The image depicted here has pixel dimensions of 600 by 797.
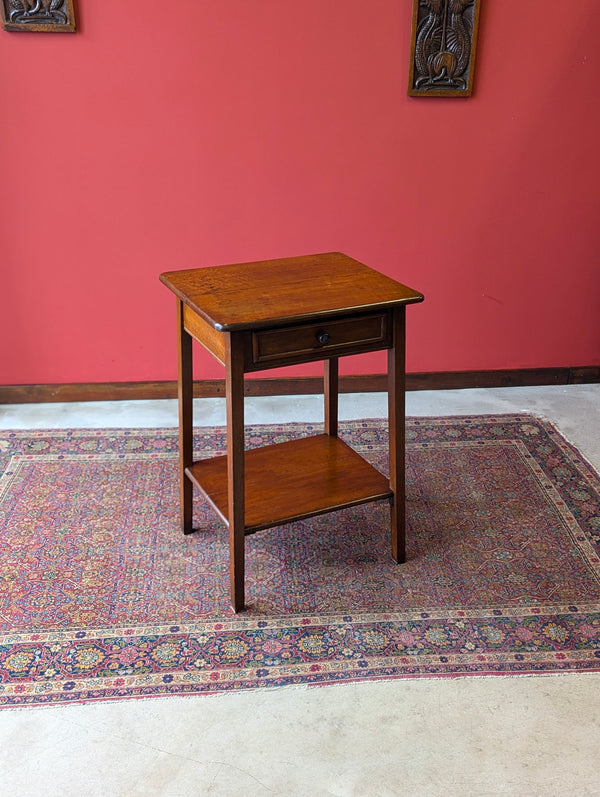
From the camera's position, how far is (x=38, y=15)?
10.9 ft

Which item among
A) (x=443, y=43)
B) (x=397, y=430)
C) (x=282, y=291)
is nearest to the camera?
(x=282, y=291)

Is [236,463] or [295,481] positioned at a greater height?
[236,463]

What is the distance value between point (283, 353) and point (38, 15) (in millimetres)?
1969

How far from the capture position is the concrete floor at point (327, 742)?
193 cm

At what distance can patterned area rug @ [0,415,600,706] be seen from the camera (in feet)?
7.54

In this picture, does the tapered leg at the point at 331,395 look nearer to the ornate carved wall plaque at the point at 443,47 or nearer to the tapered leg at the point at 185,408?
the tapered leg at the point at 185,408

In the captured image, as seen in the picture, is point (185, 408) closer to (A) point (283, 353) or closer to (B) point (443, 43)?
(A) point (283, 353)

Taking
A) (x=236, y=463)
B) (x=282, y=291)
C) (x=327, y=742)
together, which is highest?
(x=282, y=291)

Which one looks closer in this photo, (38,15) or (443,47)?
(38,15)

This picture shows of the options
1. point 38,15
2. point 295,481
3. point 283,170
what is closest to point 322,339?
point 295,481

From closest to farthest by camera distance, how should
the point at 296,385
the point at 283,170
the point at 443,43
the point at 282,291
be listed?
the point at 282,291, the point at 443,43, the point at 283,170, the point at 296,385

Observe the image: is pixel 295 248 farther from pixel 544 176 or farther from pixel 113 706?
pixel 113 706

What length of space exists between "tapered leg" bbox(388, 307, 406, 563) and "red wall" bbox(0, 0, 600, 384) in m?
1.45

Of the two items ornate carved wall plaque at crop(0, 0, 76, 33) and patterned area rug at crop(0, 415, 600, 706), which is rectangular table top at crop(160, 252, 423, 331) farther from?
ornate carved wall plaque at crop(0, 0, 76, 33)
